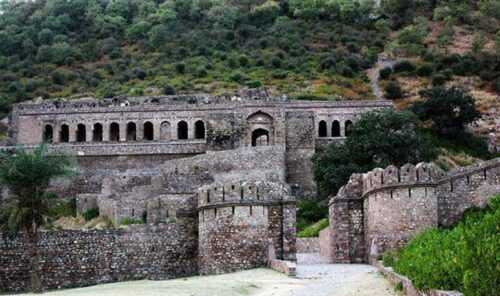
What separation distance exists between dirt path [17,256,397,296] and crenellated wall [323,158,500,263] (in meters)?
1.97

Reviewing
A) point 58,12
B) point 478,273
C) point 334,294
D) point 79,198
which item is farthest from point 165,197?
point 58,12

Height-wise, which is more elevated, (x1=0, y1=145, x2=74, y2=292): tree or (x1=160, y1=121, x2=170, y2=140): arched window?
(x1=160, y1=121, x2=170, y2=140): arched window

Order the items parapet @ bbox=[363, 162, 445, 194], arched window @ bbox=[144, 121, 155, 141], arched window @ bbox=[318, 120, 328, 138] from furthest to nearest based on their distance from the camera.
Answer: arched window @ bbox=[144, 121, 155, 141] → arched window @ bbox=[318, 120, 328, 138] → parapet @ bbox=[363, 162, 445, 194]

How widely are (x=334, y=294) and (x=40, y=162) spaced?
43.4 ft

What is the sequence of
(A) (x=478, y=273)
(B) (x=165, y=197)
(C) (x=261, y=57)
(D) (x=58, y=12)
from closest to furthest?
(A) (x=478, y=273)
(B) (x=165, y=197)
(C) (x=261, y=57)
(D) (x=58, y=12)

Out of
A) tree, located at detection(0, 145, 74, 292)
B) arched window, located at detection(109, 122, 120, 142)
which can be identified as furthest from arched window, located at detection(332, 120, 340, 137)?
tree, located at detection(0, 145, 74, 292)

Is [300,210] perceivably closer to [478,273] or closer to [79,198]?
[79,198]

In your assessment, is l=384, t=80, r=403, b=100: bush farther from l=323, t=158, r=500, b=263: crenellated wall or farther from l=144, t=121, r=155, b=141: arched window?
l=323, t=158, r=500, b=263: crenellated wall

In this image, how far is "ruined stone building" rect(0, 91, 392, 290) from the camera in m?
27.0

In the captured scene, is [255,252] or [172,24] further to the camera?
[172,24]

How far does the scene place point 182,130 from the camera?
66.7 meters

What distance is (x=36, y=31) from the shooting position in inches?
4601

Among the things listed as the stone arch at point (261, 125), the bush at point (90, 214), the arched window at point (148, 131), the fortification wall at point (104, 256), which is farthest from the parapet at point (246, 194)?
the arched window at point (148, 131)

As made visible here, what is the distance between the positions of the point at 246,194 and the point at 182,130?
40.0m
